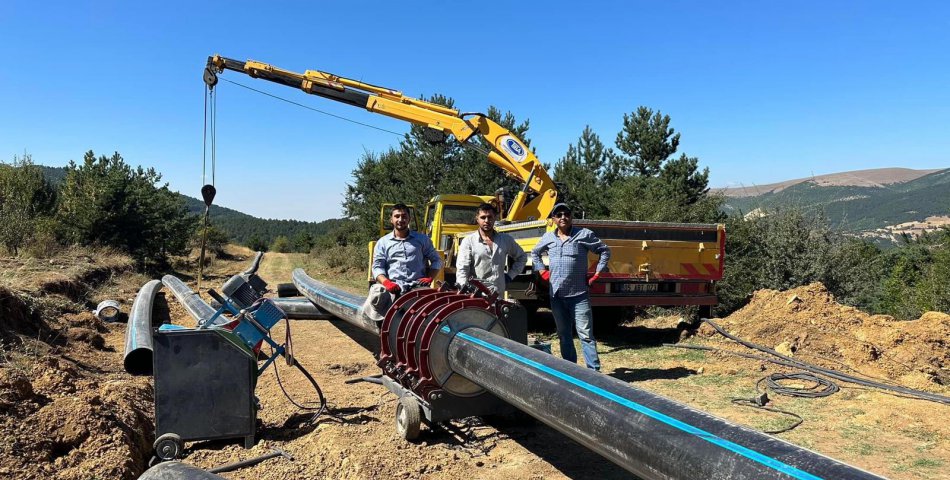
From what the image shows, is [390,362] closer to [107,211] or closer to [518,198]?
[518,198]

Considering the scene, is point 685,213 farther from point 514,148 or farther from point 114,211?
point 114,211

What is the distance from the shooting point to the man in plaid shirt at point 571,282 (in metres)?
5.75

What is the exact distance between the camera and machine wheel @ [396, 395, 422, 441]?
4320mm

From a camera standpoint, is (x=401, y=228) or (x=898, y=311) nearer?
(x=401, y=228)

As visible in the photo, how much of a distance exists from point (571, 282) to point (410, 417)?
226 centimetres

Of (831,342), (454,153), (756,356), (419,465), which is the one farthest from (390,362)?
(454,153)

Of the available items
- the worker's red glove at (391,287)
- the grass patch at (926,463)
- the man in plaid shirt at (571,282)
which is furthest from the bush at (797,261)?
the worker's red glove at (391,287)

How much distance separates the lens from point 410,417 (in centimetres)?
432

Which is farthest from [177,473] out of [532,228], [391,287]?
[532,228]

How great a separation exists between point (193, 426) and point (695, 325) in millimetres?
7250

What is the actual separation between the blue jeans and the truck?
207 cm

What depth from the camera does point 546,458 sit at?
4.15 m

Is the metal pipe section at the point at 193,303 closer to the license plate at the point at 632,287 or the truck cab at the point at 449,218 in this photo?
the truck cab at the point at 449,218

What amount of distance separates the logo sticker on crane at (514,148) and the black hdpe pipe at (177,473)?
32.2 ft
